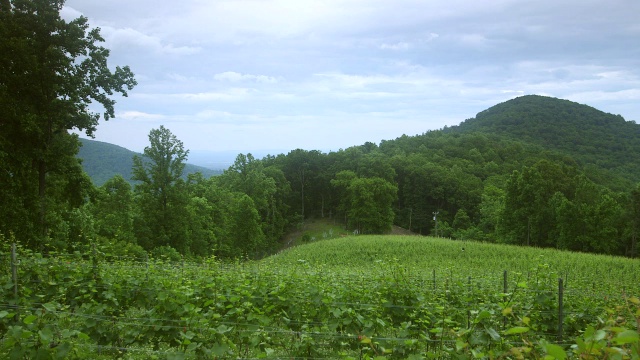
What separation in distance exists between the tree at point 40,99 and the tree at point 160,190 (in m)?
9.73

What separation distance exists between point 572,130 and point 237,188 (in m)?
125

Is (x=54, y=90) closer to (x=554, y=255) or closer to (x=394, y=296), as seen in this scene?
(x=394, y=296)

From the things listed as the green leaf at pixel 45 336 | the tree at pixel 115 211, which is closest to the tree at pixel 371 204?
the tree at pixel 115 211

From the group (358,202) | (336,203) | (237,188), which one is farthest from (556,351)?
(336,203)

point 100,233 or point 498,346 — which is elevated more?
point 498,346

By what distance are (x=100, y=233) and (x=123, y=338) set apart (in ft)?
86.0

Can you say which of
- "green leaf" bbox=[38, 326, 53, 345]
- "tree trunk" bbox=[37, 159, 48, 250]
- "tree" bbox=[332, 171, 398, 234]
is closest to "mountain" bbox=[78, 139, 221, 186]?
"tree" bbox=[332, 171, 398, 234]

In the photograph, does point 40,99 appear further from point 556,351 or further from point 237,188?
point 237,188

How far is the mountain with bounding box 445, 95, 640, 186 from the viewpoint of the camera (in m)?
105

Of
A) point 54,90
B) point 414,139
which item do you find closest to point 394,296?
point 54,90

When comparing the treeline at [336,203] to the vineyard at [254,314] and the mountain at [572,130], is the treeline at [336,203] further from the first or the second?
the mountain at [572,130]

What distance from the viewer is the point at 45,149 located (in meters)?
15.8

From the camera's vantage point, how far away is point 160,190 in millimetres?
27469

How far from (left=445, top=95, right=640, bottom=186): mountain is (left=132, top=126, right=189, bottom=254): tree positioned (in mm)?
94037
